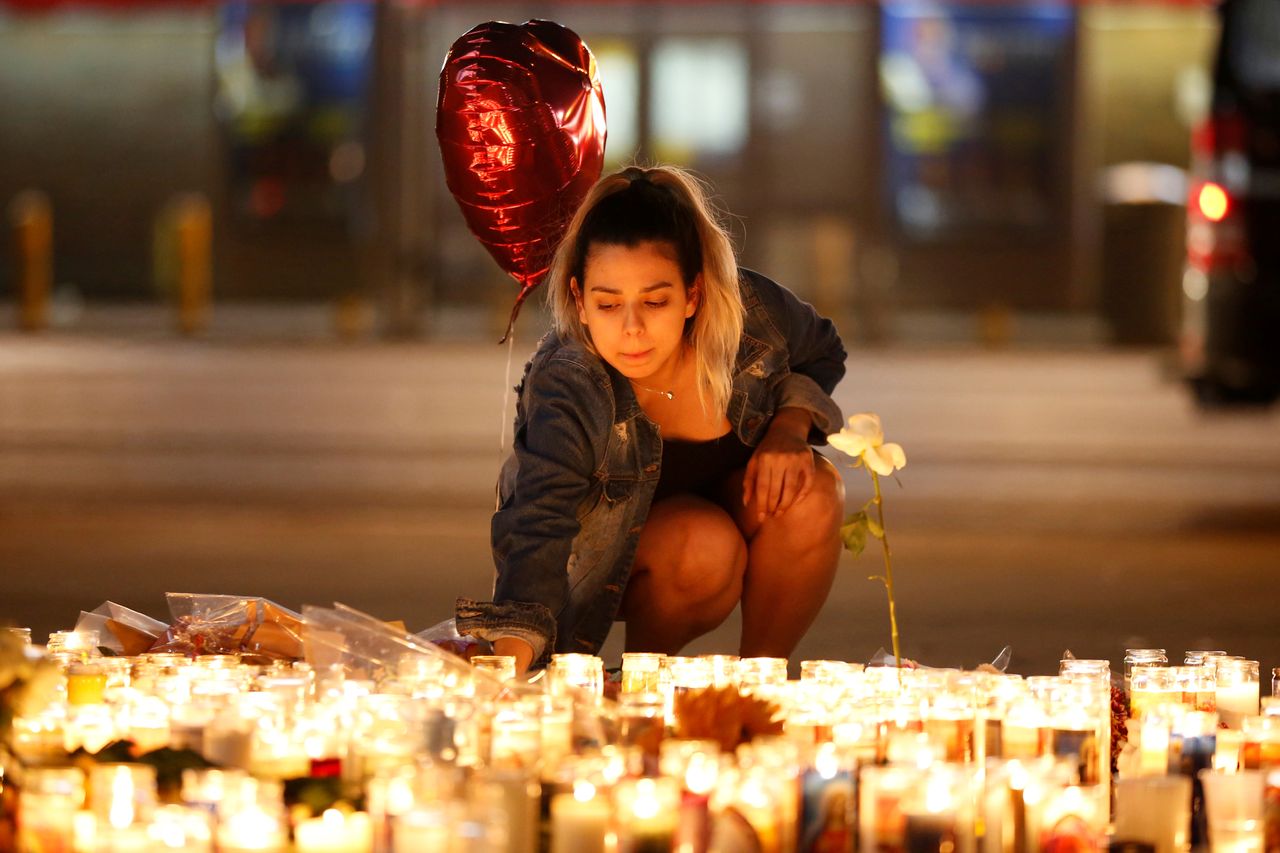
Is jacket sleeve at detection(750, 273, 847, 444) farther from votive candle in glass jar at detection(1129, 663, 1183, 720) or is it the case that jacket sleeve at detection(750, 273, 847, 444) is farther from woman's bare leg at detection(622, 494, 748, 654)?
votive candle in glass jar at detection(1129, 663, 1183, 720)

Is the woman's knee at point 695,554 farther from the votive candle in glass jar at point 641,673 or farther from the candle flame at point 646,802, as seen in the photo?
the candle flame at point 646,802

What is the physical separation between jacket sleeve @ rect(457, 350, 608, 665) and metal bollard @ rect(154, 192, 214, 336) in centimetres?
1313

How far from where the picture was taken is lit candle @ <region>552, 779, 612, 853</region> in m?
2.08

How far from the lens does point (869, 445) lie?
2.84 meters

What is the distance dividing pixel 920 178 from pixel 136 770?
15.7m

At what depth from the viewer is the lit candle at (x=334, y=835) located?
2.02 meters

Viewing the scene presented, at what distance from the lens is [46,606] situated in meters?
5.32

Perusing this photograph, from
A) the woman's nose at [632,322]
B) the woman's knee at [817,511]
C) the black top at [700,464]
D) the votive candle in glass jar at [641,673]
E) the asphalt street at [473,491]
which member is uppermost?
the woman's nose at [632,322]

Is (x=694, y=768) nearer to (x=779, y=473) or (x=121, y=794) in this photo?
(x=121, y=794)

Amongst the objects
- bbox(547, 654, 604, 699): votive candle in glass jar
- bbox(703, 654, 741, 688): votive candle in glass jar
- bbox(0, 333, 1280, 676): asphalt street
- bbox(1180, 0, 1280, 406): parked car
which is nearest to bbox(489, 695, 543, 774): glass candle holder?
bbox(547, 654, 604, 699): votive candle in glass jar

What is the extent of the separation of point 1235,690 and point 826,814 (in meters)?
1.05

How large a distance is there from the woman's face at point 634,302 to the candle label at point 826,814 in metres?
1.22

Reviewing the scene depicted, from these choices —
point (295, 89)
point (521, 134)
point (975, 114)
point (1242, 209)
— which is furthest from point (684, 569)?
point (295, 89)

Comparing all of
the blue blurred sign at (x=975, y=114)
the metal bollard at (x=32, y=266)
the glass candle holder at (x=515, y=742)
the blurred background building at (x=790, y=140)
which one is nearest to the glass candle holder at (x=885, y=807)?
the glass candle holder at (x=515, y=742)
